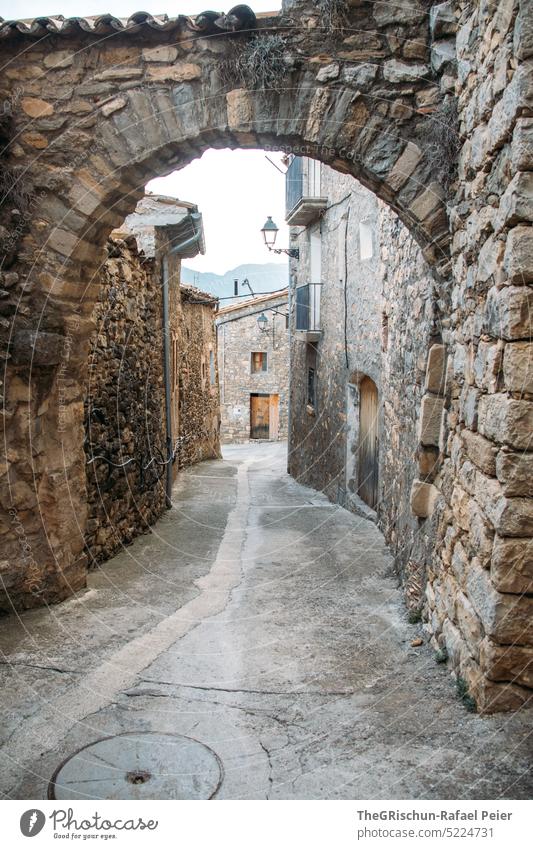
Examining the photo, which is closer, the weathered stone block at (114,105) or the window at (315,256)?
the weathered stone block at (114,105)

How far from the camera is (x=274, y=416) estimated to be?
84.8ft

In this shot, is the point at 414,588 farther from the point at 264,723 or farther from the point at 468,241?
the point at 468,241

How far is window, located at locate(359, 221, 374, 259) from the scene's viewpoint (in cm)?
860

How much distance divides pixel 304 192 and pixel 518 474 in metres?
10.5

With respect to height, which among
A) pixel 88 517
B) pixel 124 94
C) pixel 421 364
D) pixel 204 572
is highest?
pixel 124 94

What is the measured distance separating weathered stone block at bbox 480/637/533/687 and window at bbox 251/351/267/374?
22316mm

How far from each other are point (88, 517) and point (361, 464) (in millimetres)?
4539

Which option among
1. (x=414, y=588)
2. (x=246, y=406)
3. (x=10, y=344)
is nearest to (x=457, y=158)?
(x=414, y=588)

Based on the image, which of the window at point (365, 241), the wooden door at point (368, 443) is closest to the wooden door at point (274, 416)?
the wooden door at point (368, 443)

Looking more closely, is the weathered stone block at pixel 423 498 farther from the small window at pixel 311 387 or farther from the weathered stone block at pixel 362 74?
the small window at pixel 311 387

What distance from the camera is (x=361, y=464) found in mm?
9273

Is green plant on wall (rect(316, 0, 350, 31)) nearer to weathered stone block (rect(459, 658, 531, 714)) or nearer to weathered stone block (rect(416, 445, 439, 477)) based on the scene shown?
weathered stone block (rect(416, 445, 439, 477))

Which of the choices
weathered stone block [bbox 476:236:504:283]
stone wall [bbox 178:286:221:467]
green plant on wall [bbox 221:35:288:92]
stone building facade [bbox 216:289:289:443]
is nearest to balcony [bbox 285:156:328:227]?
stone wall [bbox 178:286:221:467]

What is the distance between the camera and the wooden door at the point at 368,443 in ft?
28.1
